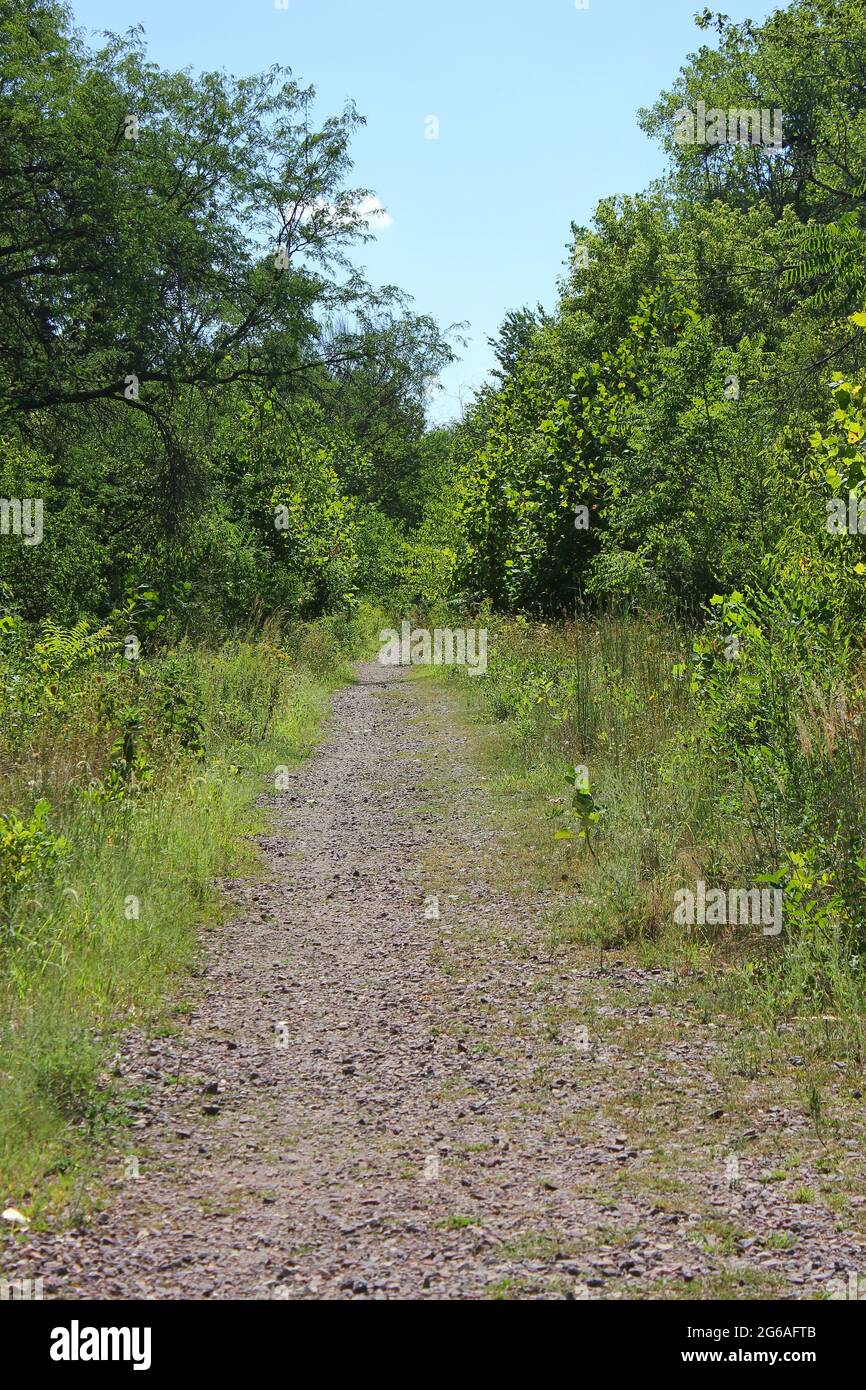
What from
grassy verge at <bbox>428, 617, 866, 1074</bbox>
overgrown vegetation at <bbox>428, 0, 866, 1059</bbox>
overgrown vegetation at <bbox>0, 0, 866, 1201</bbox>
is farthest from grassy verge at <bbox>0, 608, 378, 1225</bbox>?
overgrown vegetation at <bbox>428, 0, 866, 1059</bbox>

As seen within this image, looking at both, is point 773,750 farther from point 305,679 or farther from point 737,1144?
point 305,679

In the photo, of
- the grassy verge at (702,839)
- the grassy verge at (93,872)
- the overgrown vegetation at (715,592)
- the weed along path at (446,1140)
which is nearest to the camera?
the weed along path at (446,1140)

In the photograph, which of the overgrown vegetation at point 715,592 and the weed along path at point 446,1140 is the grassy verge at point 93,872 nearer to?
the weed along path at point 446,1140

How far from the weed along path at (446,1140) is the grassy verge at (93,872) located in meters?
0.20

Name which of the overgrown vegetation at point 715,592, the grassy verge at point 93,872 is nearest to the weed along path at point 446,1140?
the grassy verge at point 93,872

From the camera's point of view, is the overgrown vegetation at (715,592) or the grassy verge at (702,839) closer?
the grassy verge at (702,839)

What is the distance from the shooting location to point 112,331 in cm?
1528

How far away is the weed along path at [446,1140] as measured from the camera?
3.42 meters

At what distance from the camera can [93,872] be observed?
6836 millimetres

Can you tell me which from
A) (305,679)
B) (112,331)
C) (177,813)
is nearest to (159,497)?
(112,331)

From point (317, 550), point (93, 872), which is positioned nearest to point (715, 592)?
point (93, 872)

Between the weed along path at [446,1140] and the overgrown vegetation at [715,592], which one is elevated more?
the overgrown vegetation at [715,592]

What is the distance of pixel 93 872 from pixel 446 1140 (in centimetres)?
321

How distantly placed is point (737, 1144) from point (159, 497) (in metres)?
14.5
